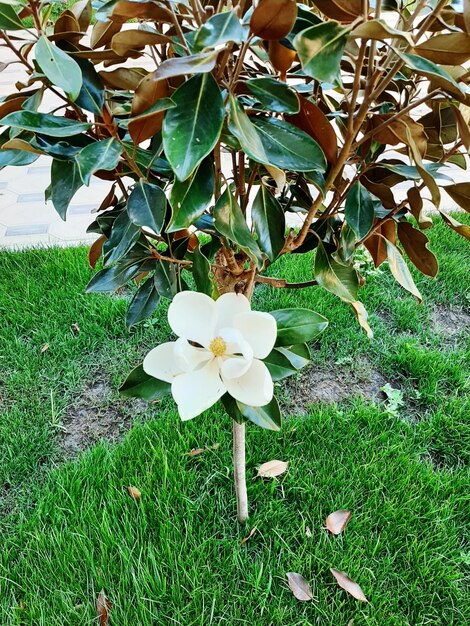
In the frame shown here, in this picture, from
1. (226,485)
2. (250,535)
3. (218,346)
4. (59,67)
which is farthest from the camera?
(226,485)

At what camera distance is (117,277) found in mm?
901

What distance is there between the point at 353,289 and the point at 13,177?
9.46 ft

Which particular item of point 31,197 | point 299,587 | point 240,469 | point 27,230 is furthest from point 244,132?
point 31,197

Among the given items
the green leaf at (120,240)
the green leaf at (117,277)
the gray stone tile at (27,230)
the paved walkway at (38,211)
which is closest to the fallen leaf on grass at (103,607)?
the green leaf at (117,277)

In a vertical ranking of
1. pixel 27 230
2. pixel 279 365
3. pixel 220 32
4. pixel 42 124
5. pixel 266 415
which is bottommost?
pixel 27 230

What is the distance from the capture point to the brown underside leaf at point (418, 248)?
828 mm

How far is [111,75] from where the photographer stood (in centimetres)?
62

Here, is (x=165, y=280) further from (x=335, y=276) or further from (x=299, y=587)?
(x=299, y=587)

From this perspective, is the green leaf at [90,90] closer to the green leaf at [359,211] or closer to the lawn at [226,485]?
the green leaf at [359,211]

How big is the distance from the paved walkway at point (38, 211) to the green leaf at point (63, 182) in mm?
1770

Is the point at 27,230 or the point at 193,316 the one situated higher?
the point at 193,316

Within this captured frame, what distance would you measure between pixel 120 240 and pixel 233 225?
0.17 m

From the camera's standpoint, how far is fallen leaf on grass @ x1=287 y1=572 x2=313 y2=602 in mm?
1086

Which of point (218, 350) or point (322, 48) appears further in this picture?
point (218, 350)
